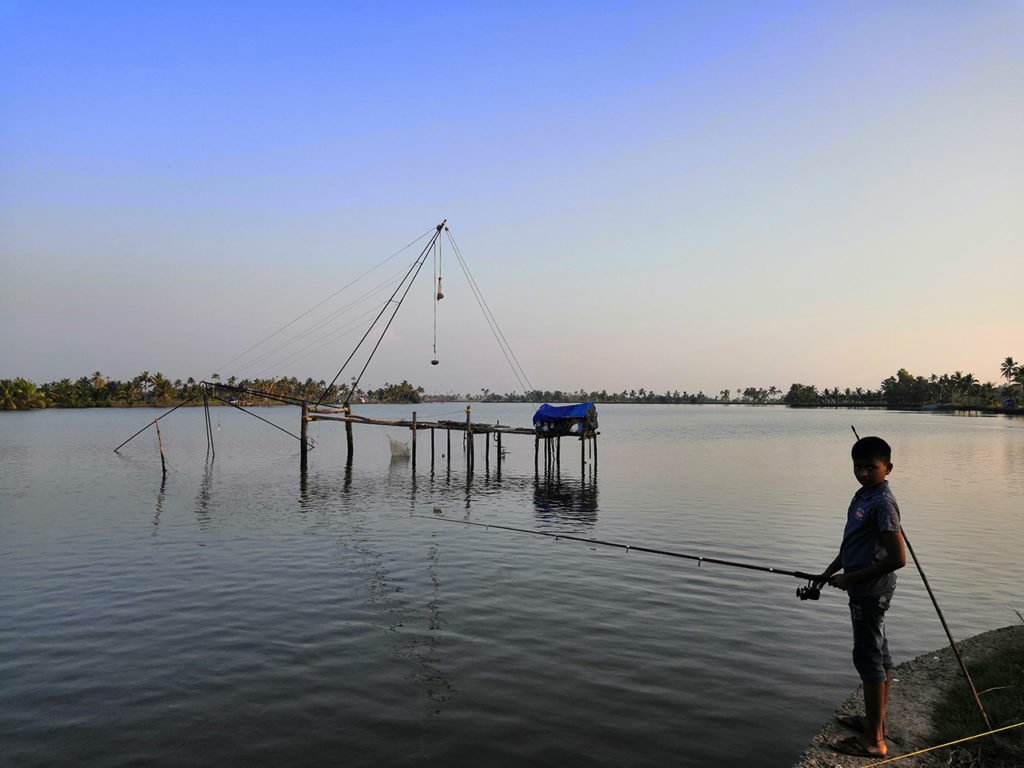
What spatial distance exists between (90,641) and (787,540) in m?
16.1

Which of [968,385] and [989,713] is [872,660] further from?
[968,385]

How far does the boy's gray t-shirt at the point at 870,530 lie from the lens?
16.9ft

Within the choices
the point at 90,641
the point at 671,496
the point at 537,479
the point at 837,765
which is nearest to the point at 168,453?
the point at 537,479

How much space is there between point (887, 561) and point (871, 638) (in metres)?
0.72

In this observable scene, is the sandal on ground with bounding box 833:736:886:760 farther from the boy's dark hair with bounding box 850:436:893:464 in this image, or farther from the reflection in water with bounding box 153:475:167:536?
the reflection in water with bounding box 153:475:167:536

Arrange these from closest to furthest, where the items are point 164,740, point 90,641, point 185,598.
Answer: point 164,740 < point 90,641 < point 185,598

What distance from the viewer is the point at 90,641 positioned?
955 centimetres

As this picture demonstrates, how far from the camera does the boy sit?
517 centimetres

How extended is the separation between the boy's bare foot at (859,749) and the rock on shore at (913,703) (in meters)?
0.04

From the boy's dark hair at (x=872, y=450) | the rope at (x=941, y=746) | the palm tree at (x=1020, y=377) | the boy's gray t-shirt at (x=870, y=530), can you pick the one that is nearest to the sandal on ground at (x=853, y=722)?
the rope at (x=941, y=746)

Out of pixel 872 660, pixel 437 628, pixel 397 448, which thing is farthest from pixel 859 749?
pixel 397 448

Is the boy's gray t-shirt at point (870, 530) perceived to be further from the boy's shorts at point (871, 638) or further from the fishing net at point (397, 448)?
the fishing net at point (397, 448)

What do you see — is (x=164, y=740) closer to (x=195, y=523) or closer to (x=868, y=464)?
(x=868, y=464)

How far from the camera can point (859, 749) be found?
540cm
